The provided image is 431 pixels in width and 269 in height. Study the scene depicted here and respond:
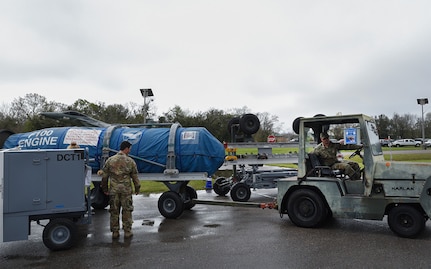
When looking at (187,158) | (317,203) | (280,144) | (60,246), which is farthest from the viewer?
(280,144)

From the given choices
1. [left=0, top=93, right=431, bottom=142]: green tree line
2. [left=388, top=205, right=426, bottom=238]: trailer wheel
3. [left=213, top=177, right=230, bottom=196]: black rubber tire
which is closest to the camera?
[left=388, top=205, right=426, bottom=238]: trailer wheel

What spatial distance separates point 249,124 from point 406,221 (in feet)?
20.2

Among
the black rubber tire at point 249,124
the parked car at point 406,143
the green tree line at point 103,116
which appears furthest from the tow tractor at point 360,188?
the parked car at point 406,143

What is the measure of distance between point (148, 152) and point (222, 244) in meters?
3.55

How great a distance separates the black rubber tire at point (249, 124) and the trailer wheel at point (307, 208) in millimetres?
4477

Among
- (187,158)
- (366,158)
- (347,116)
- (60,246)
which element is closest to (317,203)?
(366,158)

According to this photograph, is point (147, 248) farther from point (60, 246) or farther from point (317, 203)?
point (317, 203)

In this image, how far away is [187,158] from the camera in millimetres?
8773

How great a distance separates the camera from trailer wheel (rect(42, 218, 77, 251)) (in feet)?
20.0

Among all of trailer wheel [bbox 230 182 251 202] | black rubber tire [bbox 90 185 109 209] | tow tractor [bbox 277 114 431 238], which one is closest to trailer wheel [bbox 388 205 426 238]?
tow tractor [bbox 277 114 431 238]

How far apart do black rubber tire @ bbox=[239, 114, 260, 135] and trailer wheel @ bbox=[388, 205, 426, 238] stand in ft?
19.0

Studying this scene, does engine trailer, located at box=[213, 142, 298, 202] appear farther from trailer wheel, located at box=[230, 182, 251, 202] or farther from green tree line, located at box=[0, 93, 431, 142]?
green tree line, located at box=[0, 93, 431, 142]

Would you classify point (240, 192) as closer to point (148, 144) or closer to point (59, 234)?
point (148, 144)

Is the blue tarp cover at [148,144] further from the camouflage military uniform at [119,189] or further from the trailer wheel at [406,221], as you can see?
the trailer wheel at [406,221]
